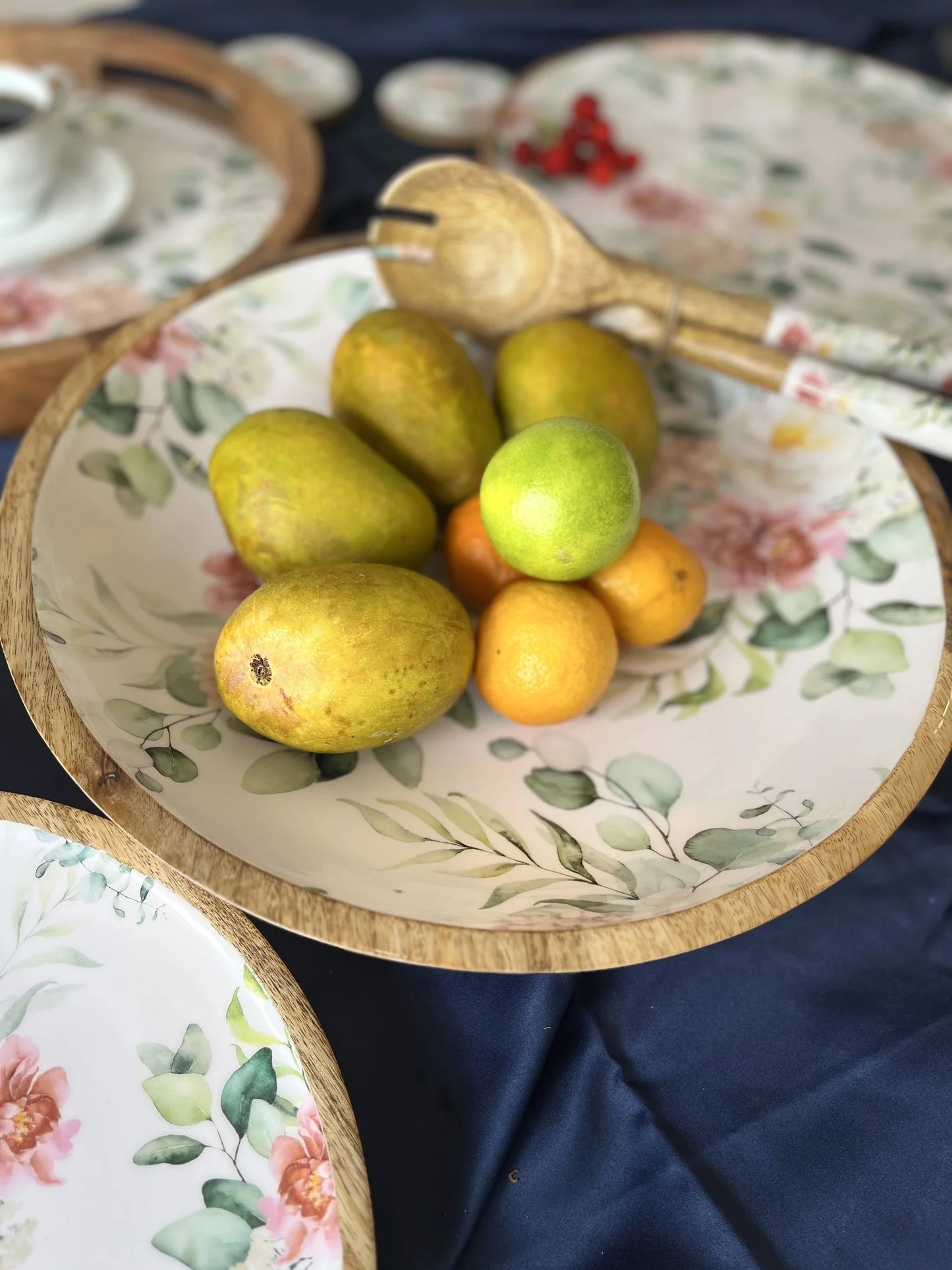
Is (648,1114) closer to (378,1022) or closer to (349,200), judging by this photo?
(378,1022)

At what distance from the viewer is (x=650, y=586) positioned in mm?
491

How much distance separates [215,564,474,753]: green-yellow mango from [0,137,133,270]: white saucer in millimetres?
416

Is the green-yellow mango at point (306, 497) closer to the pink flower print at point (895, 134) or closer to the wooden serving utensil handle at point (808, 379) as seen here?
the wooden serving utensil handle at point (808, 379)

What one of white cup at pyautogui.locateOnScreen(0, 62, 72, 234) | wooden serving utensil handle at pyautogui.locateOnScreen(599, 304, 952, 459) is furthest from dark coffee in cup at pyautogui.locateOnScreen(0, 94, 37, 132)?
wooden serving utensil handle at pyautogui.locateOnScreen(599, 304, 952, 459)

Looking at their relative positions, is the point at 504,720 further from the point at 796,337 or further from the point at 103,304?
the point at 103,304

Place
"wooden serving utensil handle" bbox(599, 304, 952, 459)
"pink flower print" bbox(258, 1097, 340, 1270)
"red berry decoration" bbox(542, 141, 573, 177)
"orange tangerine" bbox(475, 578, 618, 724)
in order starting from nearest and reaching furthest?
"pink flower print" bbox(258, 1097, 340, 1270), "orange tangerine" bbox(475, 578, 618, 724), "wooden serving utensil handle" bbox(599, 304, 952, 459), "red berry decoration" bbox(542, 141, 573, 177)

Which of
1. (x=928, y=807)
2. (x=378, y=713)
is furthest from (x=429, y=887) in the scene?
(x=928, y=807)

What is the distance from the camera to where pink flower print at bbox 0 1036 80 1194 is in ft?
1.21

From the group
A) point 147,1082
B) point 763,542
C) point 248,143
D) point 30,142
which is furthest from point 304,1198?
point 248,143

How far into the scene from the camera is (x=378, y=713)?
422 millimetres

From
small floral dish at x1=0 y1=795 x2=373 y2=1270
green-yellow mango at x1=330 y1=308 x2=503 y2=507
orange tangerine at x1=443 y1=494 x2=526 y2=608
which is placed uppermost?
green-yellow mango at x1=330 y1=308 x2=503 y2=507

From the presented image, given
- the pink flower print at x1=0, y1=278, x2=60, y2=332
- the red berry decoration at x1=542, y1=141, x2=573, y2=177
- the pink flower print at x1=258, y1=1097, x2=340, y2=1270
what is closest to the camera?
the pink flower print at x1=258, y1=1097, x2=340, y2=1270

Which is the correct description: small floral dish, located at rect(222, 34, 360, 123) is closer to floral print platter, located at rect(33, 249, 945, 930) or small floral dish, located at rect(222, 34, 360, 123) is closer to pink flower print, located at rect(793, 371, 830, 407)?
floral print platter, located at rect(33, 249, 945, 930)

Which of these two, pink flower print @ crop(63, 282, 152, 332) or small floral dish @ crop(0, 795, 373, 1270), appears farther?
pink flower print @ crop(63, 282, 152, 332)
